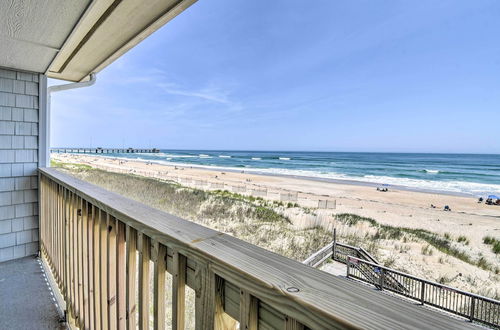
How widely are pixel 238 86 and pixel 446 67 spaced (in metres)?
31.6

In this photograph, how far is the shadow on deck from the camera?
176 cm

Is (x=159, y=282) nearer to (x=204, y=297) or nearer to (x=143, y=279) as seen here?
(x=143, y=279)

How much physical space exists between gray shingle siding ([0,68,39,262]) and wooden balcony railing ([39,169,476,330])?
2025mm

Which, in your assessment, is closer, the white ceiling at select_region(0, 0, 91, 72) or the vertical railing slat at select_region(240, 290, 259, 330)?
the vertical railing slat at select_region(240, 290, 259, 330)

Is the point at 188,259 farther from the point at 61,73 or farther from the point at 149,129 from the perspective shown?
the point at 149,129

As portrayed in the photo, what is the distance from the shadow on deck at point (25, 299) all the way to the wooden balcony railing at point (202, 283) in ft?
2.14

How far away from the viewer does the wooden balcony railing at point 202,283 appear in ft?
1.14

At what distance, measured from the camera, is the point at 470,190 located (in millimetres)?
17312

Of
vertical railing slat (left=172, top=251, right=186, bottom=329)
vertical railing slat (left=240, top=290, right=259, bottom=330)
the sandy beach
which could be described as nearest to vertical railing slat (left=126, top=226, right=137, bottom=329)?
vertical railing slat (left=172, top=251, right=186, bottom=329)

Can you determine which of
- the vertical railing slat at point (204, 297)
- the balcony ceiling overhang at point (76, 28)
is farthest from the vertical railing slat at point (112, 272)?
the balcony ceiling overhang at point (76, 28)

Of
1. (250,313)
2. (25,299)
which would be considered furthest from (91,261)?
(25,299)

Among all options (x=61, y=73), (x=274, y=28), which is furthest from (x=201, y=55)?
(x=61, y=73)

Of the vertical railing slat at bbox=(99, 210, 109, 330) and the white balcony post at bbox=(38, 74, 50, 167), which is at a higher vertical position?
the white balcony post at bbox=(38, 74, 50, 167)

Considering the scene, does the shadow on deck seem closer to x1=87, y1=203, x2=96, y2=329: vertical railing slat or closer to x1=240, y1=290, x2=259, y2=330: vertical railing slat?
x1=87, y1=203, x2=96, y2=329: vertical railing slat
